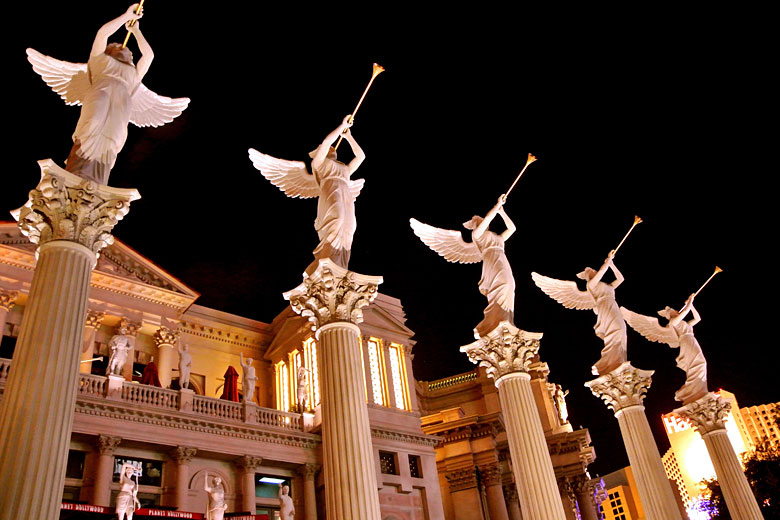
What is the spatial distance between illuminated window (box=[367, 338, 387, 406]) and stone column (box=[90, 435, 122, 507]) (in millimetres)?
10630

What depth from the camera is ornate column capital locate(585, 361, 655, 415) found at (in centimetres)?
1878

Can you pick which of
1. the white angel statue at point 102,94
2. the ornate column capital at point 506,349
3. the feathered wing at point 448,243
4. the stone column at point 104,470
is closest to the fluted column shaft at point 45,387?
the white angel statue at point 102,94

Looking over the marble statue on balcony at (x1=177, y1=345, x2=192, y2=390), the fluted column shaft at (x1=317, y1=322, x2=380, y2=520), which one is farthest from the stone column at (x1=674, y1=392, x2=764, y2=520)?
the marble statue on balcony at (x1=177, y1=345, x2=192, y2=390)

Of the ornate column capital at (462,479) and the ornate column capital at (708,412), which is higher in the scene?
the ornate column capital at (462,479)

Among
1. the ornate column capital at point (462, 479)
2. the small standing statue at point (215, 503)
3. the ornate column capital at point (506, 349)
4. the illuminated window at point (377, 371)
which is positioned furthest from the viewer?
the ornate column capital at point (462, 479)

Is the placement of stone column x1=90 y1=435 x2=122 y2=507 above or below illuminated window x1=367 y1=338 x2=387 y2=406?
below

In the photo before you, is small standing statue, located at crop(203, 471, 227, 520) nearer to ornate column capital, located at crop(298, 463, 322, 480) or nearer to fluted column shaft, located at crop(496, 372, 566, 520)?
ornate column capital, located at crop(298, 463, 322, 480)

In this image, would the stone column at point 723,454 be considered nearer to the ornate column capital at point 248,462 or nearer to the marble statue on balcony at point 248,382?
the ornate column capital at point 248,462

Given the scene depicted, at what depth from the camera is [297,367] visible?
27719 millimetres

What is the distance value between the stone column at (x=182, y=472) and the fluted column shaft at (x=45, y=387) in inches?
479

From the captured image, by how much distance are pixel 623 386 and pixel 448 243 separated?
674 centimetres

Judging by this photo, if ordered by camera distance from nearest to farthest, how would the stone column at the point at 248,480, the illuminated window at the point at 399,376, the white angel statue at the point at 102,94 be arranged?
Answer: the white angel statue at the point at 102,94, the stone column at the point at 248,480, the illuminated window at the point at 399,376

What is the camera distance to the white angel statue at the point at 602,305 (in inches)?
762

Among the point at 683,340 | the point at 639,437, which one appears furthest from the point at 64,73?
the point at 683,340
